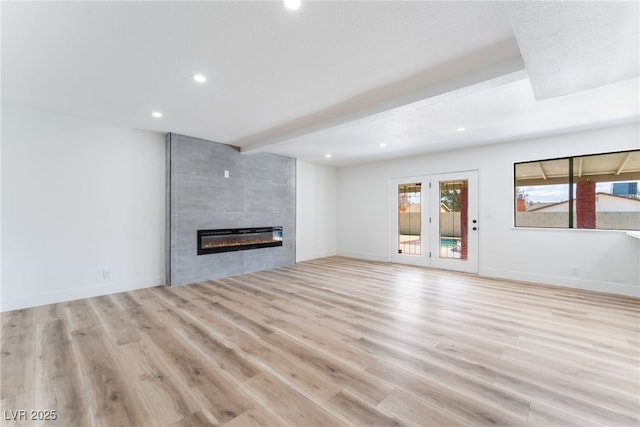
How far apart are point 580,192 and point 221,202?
6.31 meters

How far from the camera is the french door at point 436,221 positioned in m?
5.35

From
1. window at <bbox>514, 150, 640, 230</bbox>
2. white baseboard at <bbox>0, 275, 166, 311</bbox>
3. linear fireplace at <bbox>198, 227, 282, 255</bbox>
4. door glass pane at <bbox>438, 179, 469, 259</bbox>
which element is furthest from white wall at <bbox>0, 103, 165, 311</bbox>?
window at <bbox>514, 150, 640, 230</bbox>

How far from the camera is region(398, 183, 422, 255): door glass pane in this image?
614 centimetres

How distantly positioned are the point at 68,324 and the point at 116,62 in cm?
278

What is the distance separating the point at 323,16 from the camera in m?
1.80

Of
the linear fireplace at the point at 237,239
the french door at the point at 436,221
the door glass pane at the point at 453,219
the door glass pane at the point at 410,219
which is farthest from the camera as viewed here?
the door glass pane at the point at 410,219

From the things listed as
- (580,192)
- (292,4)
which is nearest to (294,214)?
(292,4)

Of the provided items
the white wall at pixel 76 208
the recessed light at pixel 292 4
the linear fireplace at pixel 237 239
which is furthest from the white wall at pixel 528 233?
the white wall at pixel 76 208

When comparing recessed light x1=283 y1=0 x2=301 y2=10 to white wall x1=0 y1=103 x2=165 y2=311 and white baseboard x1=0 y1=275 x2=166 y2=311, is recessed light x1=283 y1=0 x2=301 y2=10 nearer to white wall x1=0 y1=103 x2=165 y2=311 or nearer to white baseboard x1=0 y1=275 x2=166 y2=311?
white wall x1=0 y1=103 x2=165 y2=311

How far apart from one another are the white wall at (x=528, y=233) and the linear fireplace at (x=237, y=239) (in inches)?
107

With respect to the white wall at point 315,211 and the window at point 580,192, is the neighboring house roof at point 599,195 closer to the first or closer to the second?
the window at point 580,192

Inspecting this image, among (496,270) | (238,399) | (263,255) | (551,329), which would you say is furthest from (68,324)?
(496,270)

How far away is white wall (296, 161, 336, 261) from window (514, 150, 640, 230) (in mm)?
4364

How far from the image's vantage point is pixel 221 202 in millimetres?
5047
